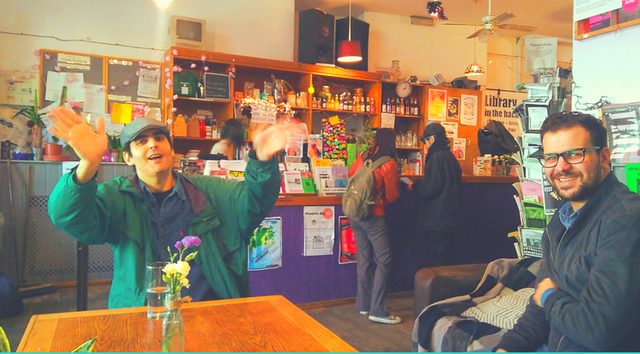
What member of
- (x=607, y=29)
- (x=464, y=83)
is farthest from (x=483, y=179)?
(x=464, y=83)

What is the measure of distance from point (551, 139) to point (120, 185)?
1683mm

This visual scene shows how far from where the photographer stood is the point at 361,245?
177 inches

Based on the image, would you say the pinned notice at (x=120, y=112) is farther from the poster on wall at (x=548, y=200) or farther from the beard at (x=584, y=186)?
the beard at (x=584, y=186)

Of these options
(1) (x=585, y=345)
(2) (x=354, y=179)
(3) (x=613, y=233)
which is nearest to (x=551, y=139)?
(3) (x=613, y=233)

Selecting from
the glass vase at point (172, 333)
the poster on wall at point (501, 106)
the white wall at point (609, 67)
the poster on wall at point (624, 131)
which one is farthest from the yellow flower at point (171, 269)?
the poster on wall at point (501, 106)

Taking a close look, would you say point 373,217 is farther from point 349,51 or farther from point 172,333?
point 349,51

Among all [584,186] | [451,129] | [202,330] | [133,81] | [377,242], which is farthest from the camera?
[451,129]

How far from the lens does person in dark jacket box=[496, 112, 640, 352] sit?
164cm

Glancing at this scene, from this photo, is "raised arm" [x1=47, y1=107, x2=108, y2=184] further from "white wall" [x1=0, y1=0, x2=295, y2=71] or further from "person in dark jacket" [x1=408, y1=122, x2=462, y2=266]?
"white wall" [x1=0, y1=0, x2=295, y2=71]

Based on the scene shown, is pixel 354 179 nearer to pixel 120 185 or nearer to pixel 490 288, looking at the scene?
pixel 490 288

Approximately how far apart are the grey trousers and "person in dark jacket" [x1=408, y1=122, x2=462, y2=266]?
60cm

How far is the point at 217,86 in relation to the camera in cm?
632

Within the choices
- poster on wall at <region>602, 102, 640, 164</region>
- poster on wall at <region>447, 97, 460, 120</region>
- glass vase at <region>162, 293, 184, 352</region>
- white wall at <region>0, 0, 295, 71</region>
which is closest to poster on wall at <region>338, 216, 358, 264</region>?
poster on wall at <region>602, 102, 640, 164</region>

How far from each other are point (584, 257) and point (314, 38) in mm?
5723
